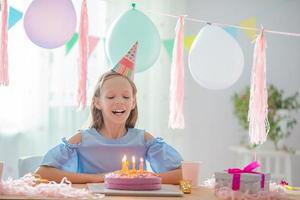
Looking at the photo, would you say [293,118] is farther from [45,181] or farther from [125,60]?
[45,181]

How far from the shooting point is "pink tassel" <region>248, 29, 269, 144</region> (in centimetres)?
247

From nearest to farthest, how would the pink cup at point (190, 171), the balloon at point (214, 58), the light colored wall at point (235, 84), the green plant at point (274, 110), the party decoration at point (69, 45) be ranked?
the pink cup at point (190, 171) < the balloon at point (214, 58) < the party decoration at point (69, 45) < the green plant at point (274, 110) < the light colored wall at point (235, 84)

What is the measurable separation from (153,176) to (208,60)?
89 centimetres

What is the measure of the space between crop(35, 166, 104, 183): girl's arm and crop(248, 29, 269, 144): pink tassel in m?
0.70

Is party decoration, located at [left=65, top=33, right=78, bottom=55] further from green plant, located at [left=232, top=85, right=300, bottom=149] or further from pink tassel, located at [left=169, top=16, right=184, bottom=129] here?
green plant, located at [left=232, top=85, right=300, bottom=149]

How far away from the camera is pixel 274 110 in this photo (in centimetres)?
417

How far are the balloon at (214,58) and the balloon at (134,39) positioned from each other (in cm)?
18

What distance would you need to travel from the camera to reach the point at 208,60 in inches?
104

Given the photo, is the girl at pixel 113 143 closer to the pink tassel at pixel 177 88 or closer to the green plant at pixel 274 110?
the pink tassel at pixel 177 88

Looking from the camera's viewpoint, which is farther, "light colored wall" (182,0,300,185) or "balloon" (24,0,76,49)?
"light colored wall" (182,0,300,185)

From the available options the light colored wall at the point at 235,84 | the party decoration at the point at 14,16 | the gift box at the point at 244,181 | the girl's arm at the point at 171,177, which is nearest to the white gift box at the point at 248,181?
the gift box at the point at 244,181

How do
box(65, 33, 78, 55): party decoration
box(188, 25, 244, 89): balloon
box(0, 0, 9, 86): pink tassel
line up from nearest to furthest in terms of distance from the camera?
box(0, 0, 9, 86): pink tassel < box(188, 25, 244, 89): balloon < box(65, 33, 78, 55): party decoration

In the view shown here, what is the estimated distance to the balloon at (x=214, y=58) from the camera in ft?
8.66

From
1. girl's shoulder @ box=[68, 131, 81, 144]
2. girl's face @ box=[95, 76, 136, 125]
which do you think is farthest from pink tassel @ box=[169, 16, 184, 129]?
girl's shoulder @ box=[68, 131, 81, 144]
